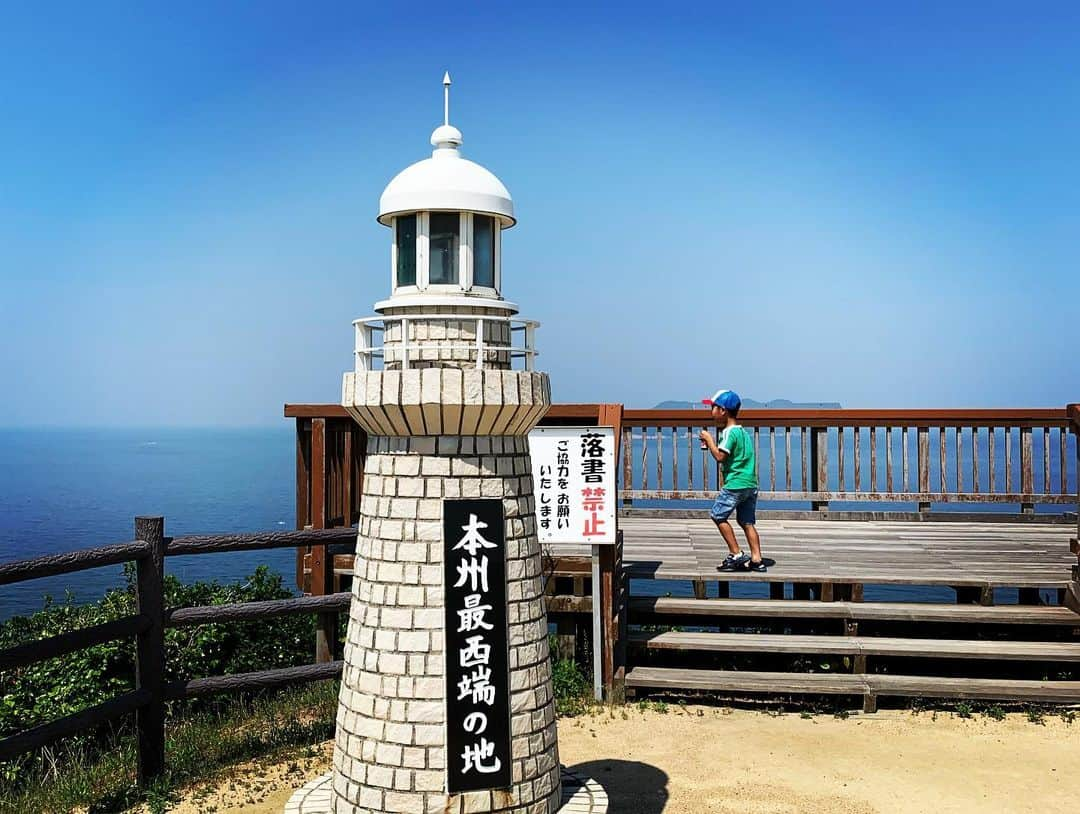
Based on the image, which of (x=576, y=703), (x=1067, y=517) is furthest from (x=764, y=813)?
(x=1067, y=517)

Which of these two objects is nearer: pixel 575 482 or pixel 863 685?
pixel 863 685

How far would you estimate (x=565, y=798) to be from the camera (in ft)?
16.2

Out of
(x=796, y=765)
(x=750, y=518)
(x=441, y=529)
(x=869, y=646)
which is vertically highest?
(x=441, y=529)

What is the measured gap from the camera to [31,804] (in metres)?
6.09

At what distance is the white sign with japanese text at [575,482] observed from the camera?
7812 millimetres

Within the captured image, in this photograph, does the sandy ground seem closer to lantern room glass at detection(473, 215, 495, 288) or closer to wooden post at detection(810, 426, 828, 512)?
lantern room glass at detection(473, 215, 495, 288)

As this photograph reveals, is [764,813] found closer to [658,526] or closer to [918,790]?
[918,790]

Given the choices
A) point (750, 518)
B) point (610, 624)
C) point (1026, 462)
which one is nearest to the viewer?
point (610, 624)

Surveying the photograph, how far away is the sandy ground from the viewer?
19.8 ft

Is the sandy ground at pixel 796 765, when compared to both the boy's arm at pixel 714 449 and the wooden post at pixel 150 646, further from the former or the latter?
the boy's arm at pixel 714 449

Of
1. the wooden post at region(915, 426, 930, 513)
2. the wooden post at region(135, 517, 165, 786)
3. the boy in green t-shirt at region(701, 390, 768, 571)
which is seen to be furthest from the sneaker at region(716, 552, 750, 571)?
the wooden post at region(135, 517, 165, 786)

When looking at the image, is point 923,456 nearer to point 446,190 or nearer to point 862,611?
point 862,611

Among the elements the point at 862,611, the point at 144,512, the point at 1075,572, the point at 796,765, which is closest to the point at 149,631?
the point at 796,765

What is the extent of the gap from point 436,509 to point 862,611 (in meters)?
5.19
